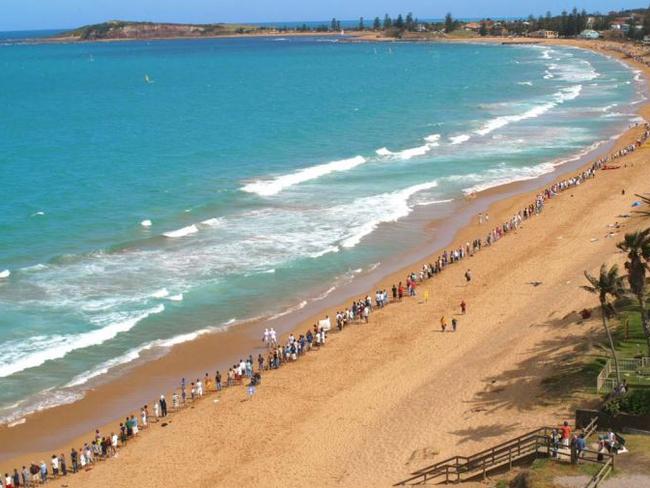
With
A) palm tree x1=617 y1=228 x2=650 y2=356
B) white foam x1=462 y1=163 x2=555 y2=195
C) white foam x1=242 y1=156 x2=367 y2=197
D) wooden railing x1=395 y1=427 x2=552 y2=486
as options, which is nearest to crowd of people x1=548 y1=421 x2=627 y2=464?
wooden railing x1=395 y1=427 x2=552 y2=486

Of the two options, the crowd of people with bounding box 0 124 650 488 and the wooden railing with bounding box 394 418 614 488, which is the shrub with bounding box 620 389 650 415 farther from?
the crowd of people with bounding box 0 124 650 488

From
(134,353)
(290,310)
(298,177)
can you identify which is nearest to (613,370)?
(290,310)

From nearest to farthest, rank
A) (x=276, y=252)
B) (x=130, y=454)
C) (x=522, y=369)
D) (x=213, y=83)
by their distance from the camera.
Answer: (x=130, y=454) < (x=522, y=369) < (x=276, y=252) < (x=213, y=83)

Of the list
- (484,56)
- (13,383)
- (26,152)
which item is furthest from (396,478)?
(484,56)

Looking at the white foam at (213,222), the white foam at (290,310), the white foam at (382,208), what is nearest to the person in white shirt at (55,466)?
the white foam at (290,310)

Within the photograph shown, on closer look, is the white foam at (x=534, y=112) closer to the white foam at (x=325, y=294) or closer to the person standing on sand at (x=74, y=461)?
the white foam at (x=325, y=294)

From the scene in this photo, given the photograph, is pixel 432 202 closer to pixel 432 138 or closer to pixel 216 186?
pixel 216 186

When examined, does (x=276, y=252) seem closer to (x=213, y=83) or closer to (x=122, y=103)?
(x=122, y=103)
